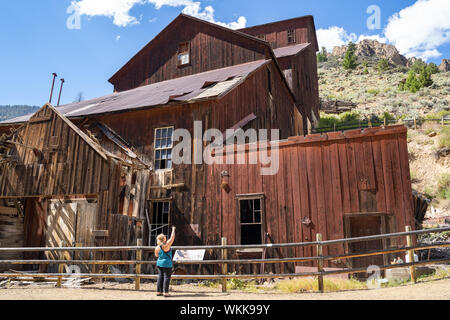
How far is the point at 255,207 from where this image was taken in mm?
12477

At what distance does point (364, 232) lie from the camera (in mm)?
11109

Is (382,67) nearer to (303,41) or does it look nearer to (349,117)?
(349,117)

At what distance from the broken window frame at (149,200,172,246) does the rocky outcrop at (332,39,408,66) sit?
99.2 meters

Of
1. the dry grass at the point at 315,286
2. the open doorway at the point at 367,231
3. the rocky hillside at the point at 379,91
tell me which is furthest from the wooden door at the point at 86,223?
the rocky hillside at the point at 379,91

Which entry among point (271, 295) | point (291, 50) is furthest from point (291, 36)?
point (271, 295)

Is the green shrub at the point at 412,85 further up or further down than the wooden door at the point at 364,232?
further up

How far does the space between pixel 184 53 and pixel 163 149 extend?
1021 cm

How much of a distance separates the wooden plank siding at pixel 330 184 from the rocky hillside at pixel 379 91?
34.7 m

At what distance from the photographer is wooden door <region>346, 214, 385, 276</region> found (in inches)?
430

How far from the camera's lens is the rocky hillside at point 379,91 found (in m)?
44.0

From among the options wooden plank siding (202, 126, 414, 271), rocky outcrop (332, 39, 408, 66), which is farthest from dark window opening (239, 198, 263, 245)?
rocky outcrop (332, 39, 408, 66)

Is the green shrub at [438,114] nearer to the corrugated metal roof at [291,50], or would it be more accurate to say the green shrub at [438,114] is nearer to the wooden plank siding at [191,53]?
the corrugated metal roof at [291,50]

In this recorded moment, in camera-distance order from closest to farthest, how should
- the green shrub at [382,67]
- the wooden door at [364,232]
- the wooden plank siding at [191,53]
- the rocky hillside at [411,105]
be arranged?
the wooden door at [364,232], the wooden plank siding at [191,53], the rocky hillside at [411,105], the green shrub at [382,67]
